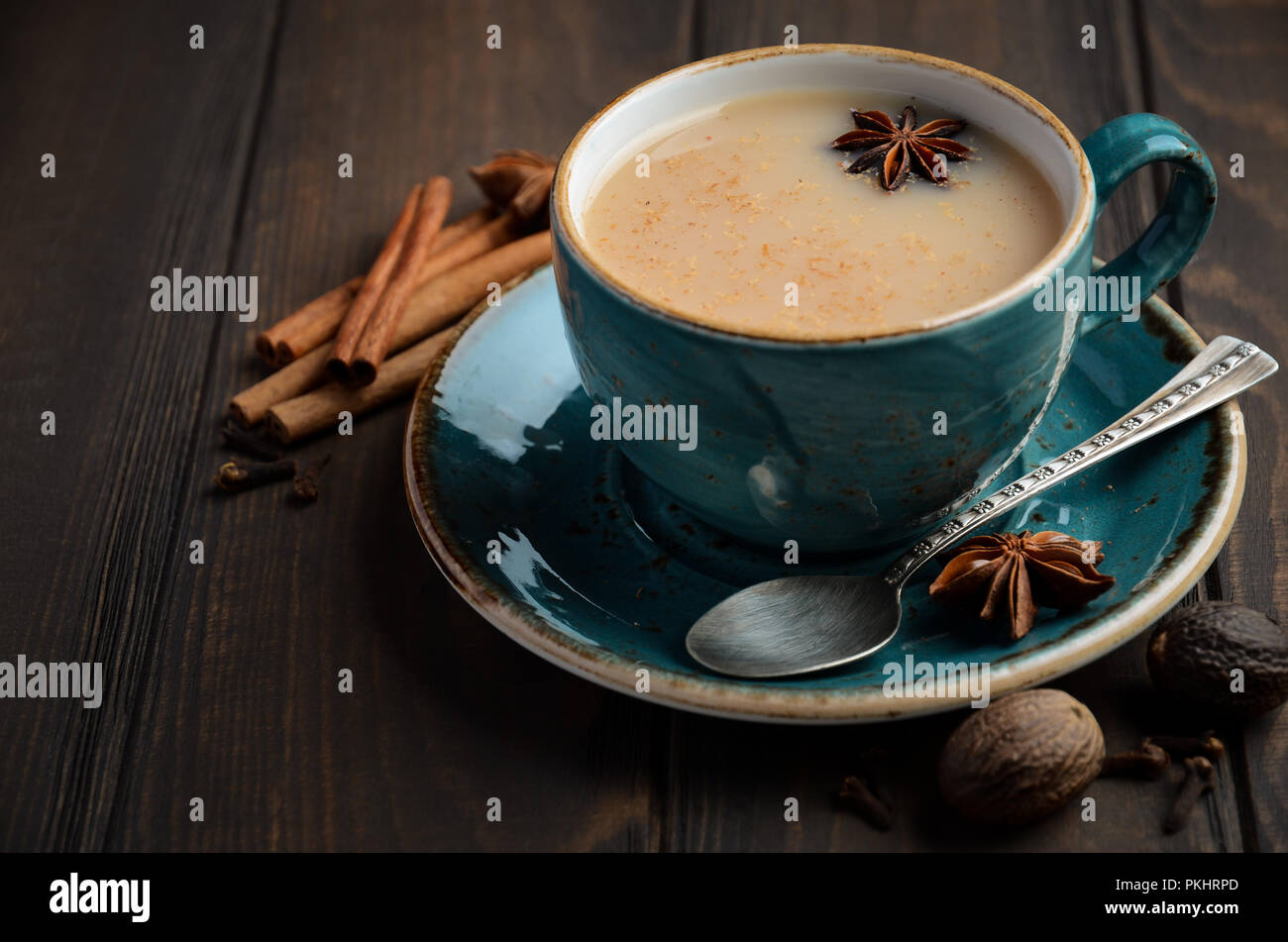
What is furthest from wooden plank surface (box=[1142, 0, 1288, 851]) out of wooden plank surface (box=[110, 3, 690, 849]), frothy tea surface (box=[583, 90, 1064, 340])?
wooden plank surface (box=[110, 3, 690, 849])

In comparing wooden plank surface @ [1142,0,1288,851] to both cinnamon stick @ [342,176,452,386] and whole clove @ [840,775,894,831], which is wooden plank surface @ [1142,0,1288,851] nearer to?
whole clove @ [840,775,894,831]

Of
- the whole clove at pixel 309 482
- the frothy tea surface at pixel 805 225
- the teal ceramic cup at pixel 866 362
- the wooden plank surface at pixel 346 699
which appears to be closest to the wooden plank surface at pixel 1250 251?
the teal ceramic cup at pixel 866 362

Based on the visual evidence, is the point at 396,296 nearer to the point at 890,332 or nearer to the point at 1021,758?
the point at 890,332

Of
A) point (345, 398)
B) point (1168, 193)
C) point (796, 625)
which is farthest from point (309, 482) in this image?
point (1168, 193)

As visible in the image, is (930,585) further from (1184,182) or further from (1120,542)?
(1184,182)

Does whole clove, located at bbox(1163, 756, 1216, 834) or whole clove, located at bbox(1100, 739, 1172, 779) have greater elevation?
whole clove, located at bbox(1100, 739, 1172, 779)

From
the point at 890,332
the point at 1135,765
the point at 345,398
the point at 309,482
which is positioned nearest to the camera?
the point at 890,332
